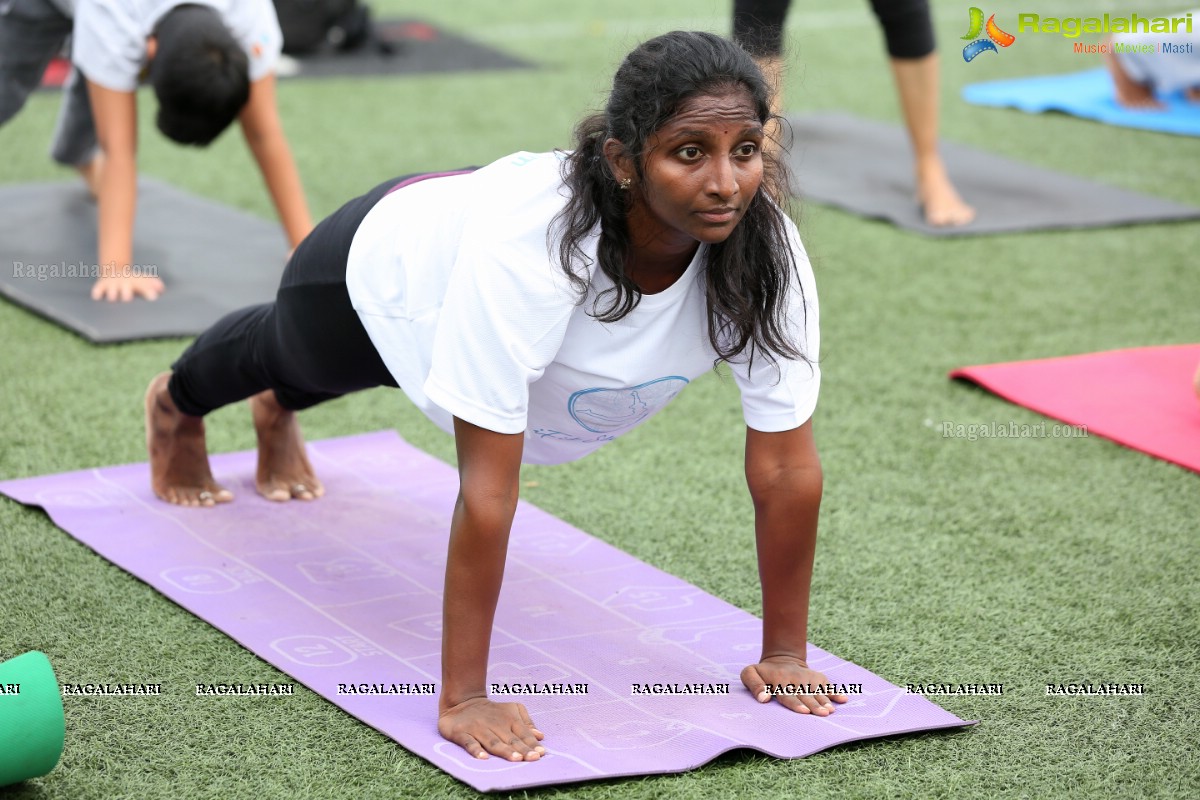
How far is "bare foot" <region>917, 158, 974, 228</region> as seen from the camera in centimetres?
411

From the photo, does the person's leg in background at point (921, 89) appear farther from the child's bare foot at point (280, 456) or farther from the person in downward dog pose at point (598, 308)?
the person in downward dog pose at point (598, 308)

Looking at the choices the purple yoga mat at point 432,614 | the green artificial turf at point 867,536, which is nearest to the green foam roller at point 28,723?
the green artificial turf at point 867,536

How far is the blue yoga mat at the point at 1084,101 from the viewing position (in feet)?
17.3

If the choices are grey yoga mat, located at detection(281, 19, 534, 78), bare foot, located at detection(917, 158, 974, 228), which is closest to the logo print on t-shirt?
bare foot, located at detection(917, 158, 974, 228)

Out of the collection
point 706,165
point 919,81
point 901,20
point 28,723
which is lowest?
point 28,723

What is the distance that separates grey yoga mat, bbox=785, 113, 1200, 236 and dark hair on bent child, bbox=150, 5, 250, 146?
4.76ft

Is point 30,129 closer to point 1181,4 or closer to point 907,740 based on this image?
point 907,740

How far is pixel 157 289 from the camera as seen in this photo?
338 centimetres

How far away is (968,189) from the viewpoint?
14.5 ft

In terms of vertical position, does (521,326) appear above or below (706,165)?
below

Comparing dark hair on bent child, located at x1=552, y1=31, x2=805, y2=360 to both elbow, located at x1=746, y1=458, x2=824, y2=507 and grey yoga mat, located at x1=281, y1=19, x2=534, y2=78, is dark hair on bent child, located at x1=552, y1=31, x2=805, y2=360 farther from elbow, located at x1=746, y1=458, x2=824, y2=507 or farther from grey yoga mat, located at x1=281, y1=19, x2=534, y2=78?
grey yoga mat, located at x1=281, y1=19, x2=534, y2=78

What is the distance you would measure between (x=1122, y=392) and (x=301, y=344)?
66.5 inches

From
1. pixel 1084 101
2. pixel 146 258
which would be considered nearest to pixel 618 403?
pixel 146 258

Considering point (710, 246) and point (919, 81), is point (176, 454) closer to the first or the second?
point (710, 246)
